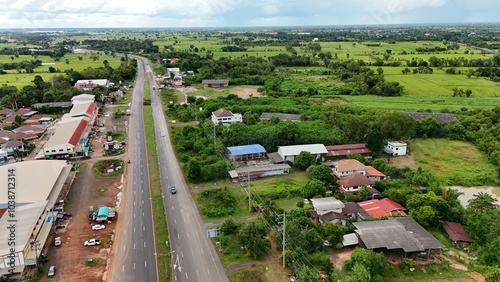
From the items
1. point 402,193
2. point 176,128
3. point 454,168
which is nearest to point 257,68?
point 176,128

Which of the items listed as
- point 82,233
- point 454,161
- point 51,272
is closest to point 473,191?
point 454,161

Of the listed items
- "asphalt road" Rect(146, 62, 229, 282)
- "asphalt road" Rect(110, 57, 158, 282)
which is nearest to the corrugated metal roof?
"asphalt road" Rect(146, 62, 229, 282)

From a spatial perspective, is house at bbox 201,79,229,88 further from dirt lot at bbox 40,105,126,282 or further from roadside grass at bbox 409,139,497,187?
roadside grass at bbox 409,139,497,187

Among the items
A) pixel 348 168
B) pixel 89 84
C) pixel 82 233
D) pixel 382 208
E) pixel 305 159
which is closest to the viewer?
pixel 82 233

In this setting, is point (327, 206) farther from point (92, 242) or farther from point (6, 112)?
point (6, 112)

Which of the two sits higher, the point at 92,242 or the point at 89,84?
Result: the point at 89,84

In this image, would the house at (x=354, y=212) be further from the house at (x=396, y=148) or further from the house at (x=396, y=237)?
the house at (x=396, y=148)
